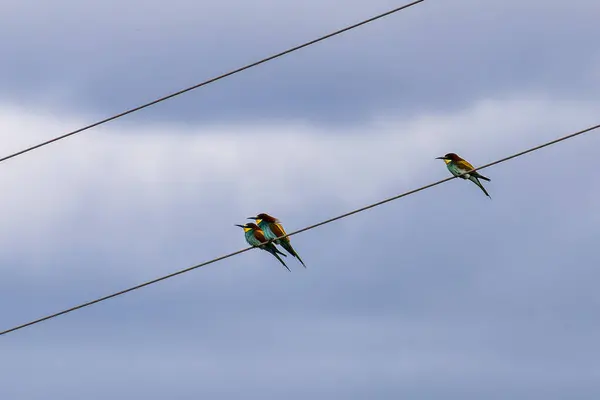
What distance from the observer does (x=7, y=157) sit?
18.6m

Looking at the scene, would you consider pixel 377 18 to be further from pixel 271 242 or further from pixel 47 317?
pixel 271 242

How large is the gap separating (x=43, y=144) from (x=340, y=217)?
378 cm

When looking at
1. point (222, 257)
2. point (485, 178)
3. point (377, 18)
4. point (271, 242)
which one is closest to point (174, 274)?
point (222, 257)

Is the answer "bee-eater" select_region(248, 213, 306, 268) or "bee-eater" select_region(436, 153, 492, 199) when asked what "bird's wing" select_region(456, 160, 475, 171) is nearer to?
"bee-eater" select_region(436, 153, 492, 199)

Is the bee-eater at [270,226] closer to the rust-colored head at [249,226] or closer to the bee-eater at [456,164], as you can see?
the rust-colored head at [249,226]

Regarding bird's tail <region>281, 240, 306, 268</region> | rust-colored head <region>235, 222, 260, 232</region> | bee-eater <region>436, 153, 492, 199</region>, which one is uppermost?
bee-eater <region>436, 153, 492, 199</region>

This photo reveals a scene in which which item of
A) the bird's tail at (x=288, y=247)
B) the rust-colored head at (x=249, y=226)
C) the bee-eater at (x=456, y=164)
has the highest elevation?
the bee-eater at (x=456, y=164)

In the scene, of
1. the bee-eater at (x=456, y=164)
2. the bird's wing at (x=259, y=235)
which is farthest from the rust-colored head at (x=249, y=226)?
the bee-eater at (x=456, y=164)

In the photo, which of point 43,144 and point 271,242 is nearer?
point 43,144

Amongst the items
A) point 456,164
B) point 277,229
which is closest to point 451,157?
point 456,164

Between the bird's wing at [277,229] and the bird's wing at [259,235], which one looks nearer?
the bird's wing at [277,229]

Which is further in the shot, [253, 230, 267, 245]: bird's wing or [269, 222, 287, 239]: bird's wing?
[253, 230, 267, 245]: bird's wing

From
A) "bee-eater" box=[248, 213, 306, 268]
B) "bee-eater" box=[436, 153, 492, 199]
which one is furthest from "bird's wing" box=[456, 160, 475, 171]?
"bee-eater" box=[248, 213, 306, 268]

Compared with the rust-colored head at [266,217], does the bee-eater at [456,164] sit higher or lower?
higher
